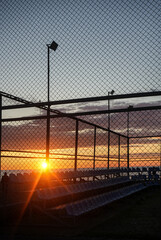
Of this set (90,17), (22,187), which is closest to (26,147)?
(22,187)

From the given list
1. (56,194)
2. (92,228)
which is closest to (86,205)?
(56,194)

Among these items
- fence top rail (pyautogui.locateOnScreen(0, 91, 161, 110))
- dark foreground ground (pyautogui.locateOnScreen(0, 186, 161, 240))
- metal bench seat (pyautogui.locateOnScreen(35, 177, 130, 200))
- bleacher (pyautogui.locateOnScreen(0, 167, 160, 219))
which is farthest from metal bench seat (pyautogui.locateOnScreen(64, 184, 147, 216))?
fence top rail (pyautogui.locateOnScreen(0, 91, 161, 110))

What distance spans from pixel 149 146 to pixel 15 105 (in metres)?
4.43

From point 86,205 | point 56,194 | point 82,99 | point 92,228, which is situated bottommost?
point 92,228

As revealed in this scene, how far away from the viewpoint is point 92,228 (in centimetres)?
442

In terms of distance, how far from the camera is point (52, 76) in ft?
19.2

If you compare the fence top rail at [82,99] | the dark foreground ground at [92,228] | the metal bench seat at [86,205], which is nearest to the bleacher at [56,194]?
the metal bench seat at [86,205]

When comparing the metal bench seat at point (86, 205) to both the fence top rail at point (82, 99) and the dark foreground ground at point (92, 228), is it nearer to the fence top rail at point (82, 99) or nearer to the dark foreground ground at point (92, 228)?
the dark foreground ground at point (92, 228)

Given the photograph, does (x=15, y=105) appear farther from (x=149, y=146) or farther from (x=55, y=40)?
(x=149, y=146)

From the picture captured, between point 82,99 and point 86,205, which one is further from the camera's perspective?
point 82,99

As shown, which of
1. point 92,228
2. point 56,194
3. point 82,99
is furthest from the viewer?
point 82,99

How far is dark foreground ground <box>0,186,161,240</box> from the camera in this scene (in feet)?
12.8

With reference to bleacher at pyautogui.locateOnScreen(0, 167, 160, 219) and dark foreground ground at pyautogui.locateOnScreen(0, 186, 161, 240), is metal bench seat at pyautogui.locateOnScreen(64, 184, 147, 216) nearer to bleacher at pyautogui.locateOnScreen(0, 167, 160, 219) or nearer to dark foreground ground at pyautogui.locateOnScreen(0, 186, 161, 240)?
Result: bleacher at pyautogui.locateOnScreen(0, 167, 160, 219)

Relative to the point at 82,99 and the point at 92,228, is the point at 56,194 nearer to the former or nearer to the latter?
the point at 92,228
